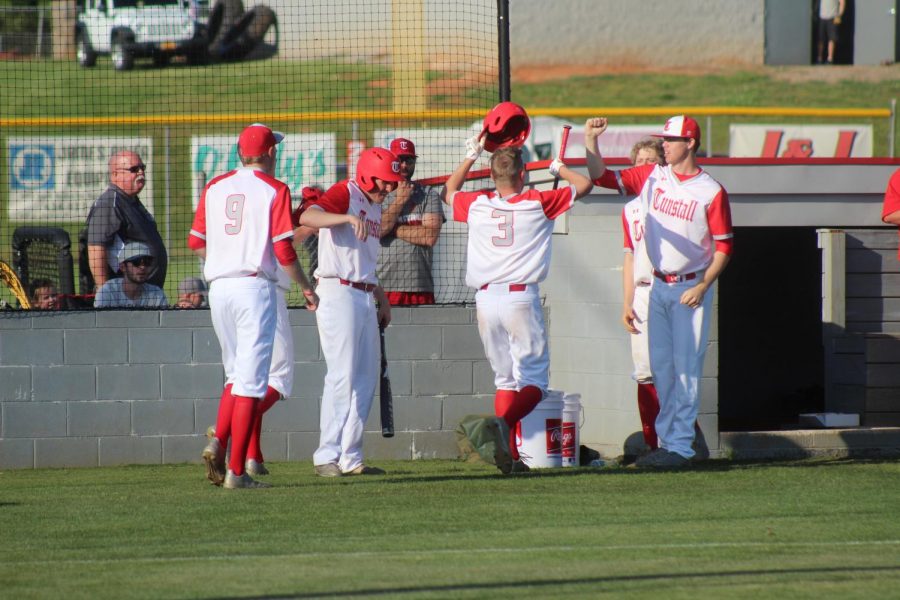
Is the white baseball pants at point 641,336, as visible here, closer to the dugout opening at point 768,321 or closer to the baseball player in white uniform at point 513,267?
the baseball player in white uniform at point 513,267

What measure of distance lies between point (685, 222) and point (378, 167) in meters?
1.82

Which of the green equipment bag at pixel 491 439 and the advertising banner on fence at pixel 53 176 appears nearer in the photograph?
the green equipment bag at pixel 491 439

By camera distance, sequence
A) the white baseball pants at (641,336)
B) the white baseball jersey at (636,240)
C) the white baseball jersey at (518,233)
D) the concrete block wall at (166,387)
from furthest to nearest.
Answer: the concrete block wall at (166,387), the white baseball pants at (641,336), the white baseball jersey at (636,240), the white baseball jersey at (518,233)

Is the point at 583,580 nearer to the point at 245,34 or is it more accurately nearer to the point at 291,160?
the point at 291,160

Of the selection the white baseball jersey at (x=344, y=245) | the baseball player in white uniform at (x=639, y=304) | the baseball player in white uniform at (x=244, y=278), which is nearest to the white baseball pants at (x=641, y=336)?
the baseball player in white uniform at (x=639, y=304)

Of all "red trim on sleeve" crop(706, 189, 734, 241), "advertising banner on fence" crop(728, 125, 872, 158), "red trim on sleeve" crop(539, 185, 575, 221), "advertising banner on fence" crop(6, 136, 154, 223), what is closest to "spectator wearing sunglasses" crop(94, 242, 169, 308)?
"red trim on sleeve" crop(539, 185, 575, 221)

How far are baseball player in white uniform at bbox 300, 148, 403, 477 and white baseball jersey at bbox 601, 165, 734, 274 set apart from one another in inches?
55.8

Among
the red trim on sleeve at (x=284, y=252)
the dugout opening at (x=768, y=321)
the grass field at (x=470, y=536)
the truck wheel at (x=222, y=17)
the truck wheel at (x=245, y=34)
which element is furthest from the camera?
the truck wheel at (x=222, y=17)

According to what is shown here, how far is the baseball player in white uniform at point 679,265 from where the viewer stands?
24.6ft

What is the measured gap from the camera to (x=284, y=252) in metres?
6.79

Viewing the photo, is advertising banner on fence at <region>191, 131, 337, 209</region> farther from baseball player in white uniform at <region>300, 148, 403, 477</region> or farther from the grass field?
the grass field

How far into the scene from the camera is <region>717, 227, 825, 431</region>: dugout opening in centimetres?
1189

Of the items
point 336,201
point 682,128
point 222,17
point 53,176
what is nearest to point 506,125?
point 682,128

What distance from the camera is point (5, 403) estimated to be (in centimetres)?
914
